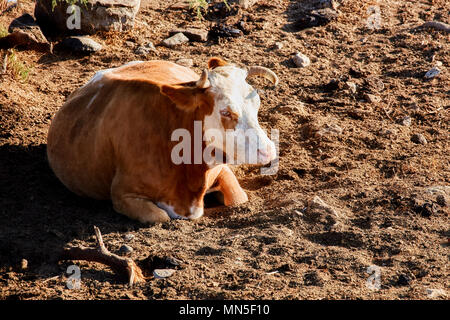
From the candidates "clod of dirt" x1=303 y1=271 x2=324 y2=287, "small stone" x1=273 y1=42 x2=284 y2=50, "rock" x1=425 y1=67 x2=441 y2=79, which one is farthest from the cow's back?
"rock" x1=425 y1=67 x2=441 y2=79

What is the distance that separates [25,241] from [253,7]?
6.70 metres

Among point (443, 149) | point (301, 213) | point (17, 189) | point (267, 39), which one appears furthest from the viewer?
point (267, 39)

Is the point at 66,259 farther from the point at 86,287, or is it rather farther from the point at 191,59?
the point at 191,59

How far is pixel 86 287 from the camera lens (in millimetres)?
5223

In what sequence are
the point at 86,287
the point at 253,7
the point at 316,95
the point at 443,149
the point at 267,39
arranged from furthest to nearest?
the point at 253,7, the point at 267,39, the point at 316,95, the point at 443,149, the point at 86,287

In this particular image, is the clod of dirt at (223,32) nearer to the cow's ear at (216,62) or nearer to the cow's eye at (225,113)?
the cow's ear at (216,62)

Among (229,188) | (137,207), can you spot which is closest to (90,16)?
(229,188)

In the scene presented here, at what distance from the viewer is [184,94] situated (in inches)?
245

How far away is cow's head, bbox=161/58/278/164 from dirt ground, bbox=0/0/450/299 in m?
0.70

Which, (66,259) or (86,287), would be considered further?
(66,259)

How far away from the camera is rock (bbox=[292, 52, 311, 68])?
9.88 meters

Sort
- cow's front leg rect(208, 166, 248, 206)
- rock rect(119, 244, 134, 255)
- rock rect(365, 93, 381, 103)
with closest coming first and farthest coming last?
rock rect(119, 244, 134, 255) → cow's front leg rect(208, 166, 248, 206) → rock rect(365, 93, 381, 103)

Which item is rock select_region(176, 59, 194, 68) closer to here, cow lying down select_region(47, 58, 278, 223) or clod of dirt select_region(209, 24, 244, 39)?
clod of dirt select_region(209, 24, 244, 39)

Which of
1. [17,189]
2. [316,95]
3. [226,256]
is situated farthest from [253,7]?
[226,256]
